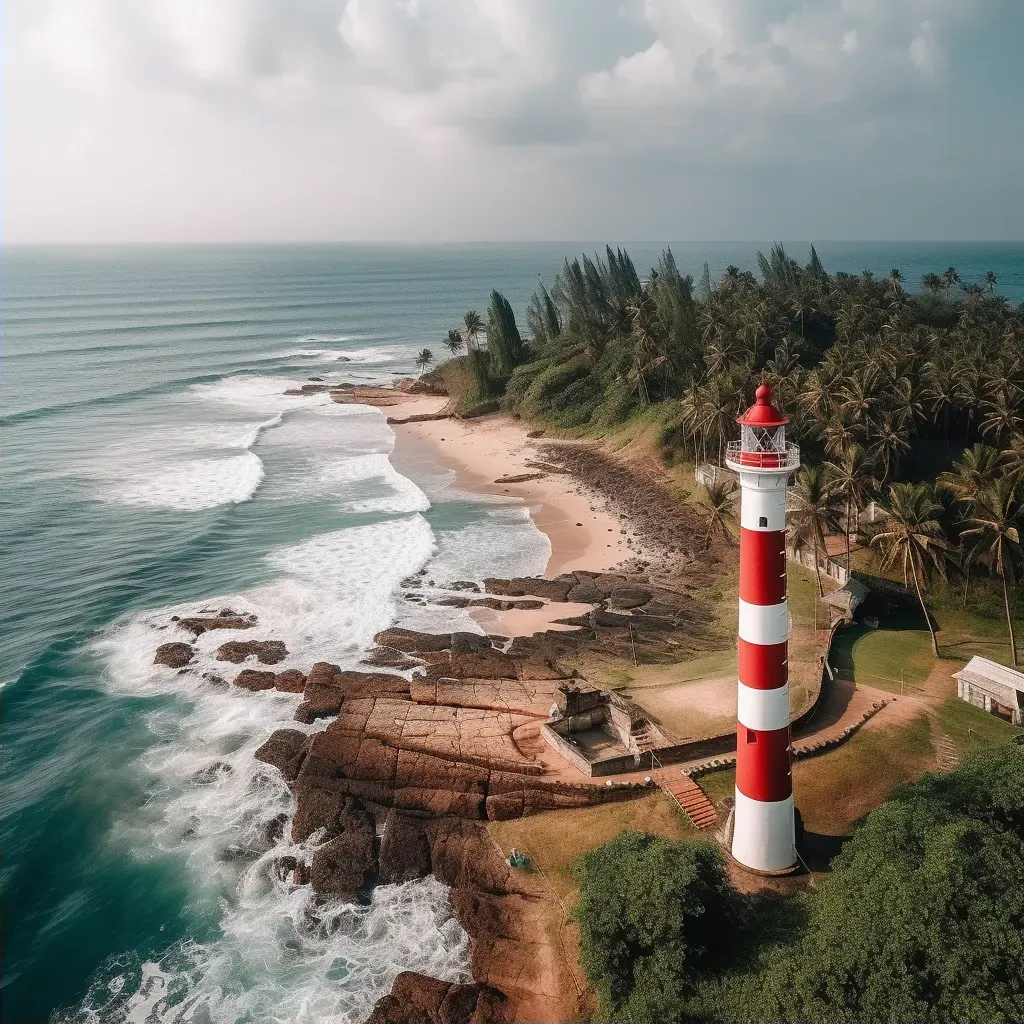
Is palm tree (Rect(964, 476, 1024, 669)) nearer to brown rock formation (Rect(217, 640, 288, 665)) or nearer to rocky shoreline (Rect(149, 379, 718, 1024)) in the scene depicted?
rocky shoreline (Rect(149, 379, 718, 1024))

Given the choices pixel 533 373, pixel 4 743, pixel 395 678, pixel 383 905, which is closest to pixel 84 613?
pixel 4 743

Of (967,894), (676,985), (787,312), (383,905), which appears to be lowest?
(383,905)

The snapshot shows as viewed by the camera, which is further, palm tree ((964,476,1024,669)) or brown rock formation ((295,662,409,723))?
palm tree ((964,476,1024,669))

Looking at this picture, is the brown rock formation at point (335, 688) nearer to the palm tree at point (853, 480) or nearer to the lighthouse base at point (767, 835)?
the lighthouse base at point (767, 835)

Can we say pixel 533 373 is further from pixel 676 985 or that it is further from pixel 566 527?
pixel 676 985

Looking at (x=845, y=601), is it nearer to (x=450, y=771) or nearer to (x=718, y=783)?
(x=718, y=783)

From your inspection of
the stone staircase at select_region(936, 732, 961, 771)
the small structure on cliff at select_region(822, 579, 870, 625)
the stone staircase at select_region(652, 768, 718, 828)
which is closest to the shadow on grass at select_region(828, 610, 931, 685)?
the small structure on cliff at select_region(822, 579, 870, 625)

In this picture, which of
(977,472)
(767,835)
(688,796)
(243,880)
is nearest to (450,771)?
(243,880)
